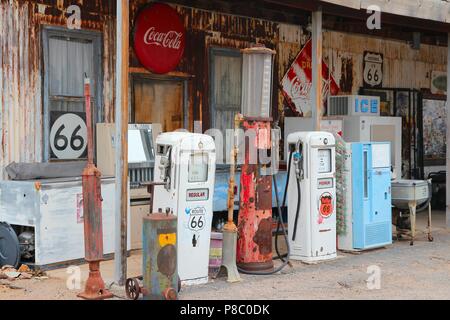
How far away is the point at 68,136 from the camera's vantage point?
9984mm

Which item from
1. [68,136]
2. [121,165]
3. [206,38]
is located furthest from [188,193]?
[206,38]

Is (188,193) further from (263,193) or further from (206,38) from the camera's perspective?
(206,38)

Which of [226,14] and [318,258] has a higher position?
[226,14]

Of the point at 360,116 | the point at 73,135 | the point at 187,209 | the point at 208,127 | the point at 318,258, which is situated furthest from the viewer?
the point at 360,116

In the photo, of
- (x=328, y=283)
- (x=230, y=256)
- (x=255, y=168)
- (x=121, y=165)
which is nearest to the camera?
(x=121, y=165)

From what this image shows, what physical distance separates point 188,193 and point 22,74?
3216 millimetres

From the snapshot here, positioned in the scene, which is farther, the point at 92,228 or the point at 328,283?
the point at 328,283

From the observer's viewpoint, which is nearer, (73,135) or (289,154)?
(289,154)

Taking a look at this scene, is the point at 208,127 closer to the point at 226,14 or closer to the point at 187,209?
the point at 226,14

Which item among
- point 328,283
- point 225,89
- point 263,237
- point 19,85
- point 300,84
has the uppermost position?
point 300,84

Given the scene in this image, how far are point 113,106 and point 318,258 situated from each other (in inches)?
146

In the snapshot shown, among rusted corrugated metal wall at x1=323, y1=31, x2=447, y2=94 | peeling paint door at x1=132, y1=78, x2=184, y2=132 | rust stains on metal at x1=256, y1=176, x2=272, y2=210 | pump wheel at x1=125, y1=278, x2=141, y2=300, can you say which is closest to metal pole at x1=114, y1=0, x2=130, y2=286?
pump wheel at x1=125, y1=278, x2=141, y2=300
